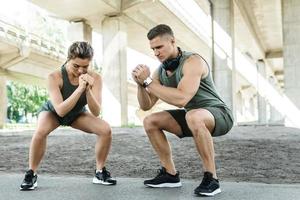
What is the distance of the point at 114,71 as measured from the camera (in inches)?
1003

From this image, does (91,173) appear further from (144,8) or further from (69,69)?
(144,8)

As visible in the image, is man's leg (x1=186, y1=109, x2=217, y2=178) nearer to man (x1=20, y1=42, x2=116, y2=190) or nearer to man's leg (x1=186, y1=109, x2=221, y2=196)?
man's leg (x1=186, y1=109, x2=221, y2=196)

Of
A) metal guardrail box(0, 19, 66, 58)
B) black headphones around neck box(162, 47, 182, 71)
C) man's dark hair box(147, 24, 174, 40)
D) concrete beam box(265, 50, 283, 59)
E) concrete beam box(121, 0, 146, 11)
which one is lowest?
black headphones around neck box(162, 47, 182, 71)

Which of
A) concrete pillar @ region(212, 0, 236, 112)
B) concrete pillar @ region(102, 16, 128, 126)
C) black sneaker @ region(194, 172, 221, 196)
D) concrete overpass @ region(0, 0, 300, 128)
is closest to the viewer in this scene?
black sneaker @ region(194, 172, 221, 196)

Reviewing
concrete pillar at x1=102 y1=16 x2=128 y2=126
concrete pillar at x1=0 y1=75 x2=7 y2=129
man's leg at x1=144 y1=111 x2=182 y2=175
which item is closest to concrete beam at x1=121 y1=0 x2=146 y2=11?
concrete pillar at x1=102 y1=16 x2=128 y2=126

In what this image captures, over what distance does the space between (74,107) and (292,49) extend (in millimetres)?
17698

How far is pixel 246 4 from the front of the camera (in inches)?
1075

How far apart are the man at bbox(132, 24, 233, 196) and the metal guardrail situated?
21.7 m

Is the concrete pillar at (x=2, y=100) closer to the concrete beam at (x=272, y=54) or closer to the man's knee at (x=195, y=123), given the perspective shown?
the concrete beam at (x=272, y=54)

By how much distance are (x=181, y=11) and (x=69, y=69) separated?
22790mm

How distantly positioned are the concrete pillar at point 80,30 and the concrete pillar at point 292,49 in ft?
39.3

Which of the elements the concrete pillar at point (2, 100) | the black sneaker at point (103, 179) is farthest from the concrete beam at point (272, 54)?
the black sneaker at point (103, 179)

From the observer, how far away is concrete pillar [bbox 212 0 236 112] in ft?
75.9

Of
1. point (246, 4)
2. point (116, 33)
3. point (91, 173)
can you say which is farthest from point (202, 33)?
point (91, 173)
